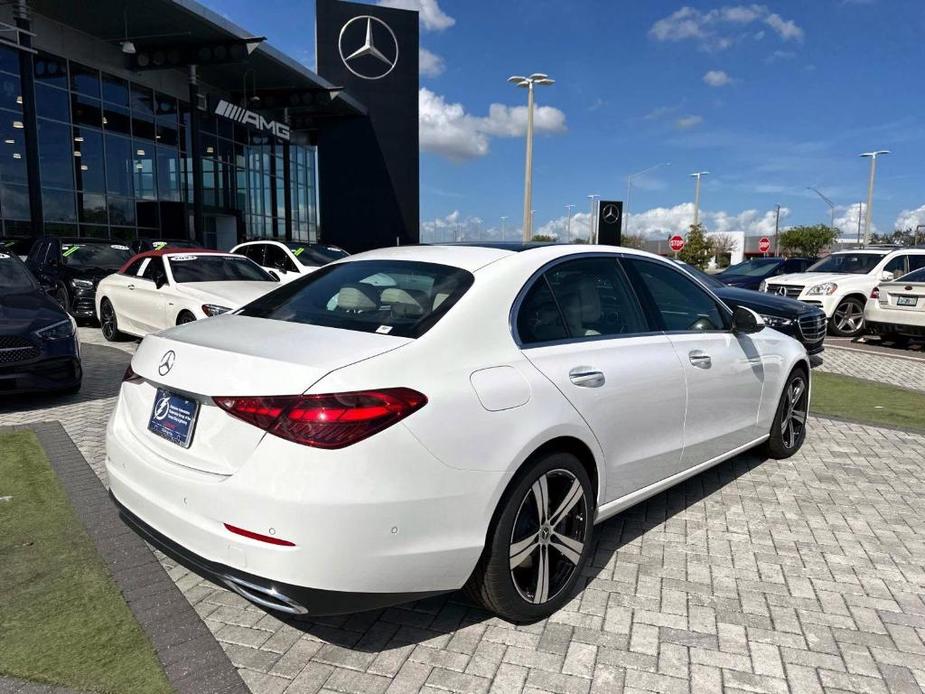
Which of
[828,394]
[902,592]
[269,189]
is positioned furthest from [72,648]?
[269,189]

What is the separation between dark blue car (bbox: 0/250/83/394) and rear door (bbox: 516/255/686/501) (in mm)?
5463

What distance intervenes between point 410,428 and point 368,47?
42.8 m

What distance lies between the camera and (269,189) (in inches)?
1502

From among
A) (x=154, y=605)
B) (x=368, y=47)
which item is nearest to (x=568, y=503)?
(x=154, y=605)

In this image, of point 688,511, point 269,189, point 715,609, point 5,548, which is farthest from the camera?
point 269,189

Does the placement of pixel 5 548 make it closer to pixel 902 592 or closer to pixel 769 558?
pixel 769 558

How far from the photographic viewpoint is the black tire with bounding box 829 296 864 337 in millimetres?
14523

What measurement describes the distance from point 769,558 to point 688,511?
71cm

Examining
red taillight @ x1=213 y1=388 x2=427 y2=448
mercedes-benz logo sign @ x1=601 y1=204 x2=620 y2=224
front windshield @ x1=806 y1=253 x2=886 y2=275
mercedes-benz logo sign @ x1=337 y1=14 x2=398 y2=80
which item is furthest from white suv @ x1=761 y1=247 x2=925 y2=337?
mercedes-benz logo sign @ x1=337 y1=14 x2=398 y2=80

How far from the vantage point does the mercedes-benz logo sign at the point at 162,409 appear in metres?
2.72

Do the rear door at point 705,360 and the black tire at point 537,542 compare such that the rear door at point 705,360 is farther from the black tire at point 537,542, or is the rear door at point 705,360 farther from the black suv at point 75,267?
the black suv at point 75,267

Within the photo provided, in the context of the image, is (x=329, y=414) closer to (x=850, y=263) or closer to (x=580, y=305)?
(x=580, y=305)

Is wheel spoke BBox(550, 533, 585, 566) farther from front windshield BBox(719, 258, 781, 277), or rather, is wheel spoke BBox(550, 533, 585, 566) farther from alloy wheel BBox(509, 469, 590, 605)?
front windshield BBox(719, 258, 781, 277)

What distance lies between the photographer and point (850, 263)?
15.5 m
